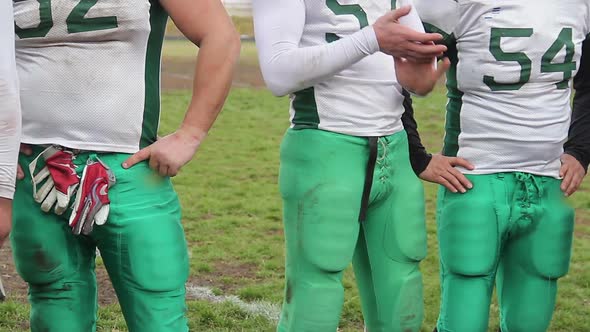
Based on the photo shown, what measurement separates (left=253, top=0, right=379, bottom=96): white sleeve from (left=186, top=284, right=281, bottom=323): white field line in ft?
7.39

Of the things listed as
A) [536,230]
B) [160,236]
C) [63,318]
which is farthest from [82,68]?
[536,230]

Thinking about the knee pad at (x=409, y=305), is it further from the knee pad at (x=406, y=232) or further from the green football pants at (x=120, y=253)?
the green football pants at (x=120, y=253)

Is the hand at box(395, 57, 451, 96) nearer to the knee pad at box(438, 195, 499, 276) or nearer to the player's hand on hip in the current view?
the knee pad at box(438, 195, 499, 276)

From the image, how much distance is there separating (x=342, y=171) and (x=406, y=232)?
0.30 m

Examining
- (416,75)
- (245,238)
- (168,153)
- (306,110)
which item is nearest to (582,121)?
(416,75)

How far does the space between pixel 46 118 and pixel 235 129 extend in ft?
33.0

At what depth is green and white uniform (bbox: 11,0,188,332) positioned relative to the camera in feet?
9.55

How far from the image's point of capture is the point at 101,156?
2984mm

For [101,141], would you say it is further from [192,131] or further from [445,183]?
[445,183]

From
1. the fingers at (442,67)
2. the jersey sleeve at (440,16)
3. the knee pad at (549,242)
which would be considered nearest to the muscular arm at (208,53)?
the fingers at (442,67)

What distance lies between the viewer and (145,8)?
116 inches

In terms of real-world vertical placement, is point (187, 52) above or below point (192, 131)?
below

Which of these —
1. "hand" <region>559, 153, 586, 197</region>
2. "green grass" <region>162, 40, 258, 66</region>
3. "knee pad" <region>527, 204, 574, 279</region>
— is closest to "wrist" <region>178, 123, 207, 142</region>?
"knee pad" <region>527, 204, 574, 279</region>

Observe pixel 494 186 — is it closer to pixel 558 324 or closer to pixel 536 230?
pixel 536 230
